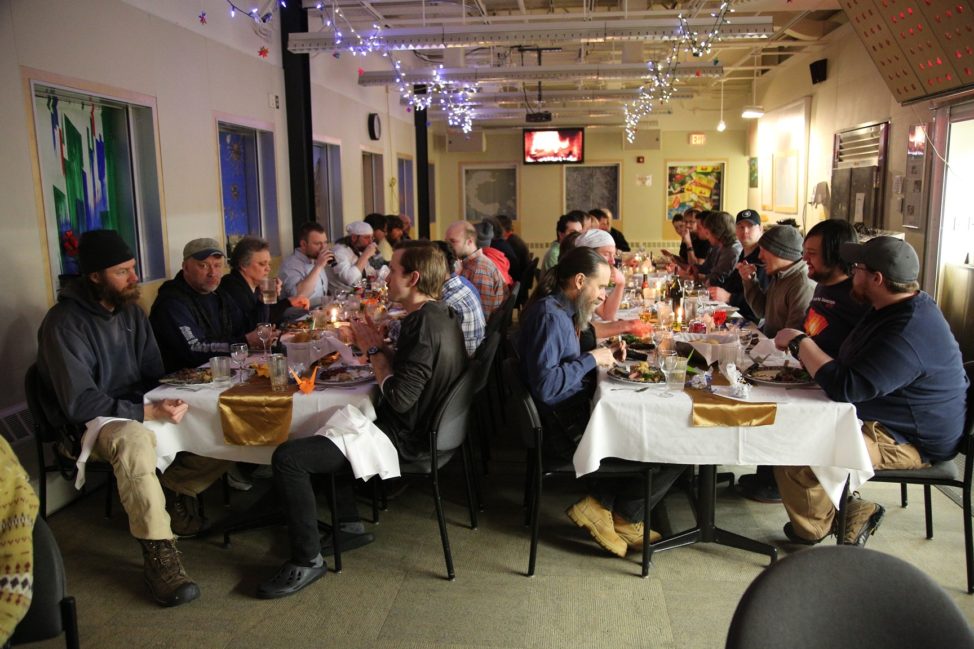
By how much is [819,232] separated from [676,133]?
42.4 ft

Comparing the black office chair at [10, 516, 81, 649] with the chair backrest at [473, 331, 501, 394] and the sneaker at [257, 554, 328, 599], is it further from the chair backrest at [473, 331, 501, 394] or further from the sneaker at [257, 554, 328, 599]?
the chair backrest at [473, 331, 501, 394]

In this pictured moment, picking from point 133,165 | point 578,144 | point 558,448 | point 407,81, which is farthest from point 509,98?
point 558,448

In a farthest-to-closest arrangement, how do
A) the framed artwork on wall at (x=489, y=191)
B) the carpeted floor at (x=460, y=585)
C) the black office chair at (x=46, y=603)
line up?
the framed artwork on wall at (x=489, y=191)
the carpeted floor at (x=460, y=585)
the black office chair at (x=46, y=603)

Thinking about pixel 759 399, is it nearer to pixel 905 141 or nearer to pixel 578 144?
pixel 905 141

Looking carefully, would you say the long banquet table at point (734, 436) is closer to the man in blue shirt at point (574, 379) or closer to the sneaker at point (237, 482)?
the man in blue shirt at point (574, 379)

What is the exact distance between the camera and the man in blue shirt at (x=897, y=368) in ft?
9.82

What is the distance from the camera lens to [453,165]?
17266 millimetres

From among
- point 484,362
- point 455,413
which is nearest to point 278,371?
point 455,413

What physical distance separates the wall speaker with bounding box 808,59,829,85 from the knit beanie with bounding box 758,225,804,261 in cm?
686

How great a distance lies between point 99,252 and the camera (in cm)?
339

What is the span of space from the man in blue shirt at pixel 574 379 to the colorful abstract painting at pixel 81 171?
10.5 feet

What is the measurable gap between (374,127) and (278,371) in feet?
29.1

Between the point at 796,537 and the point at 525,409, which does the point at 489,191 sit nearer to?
the point at 796,537

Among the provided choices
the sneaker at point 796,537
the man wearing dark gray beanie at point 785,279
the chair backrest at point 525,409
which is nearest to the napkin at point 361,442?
the chair backrest at point 525,409
